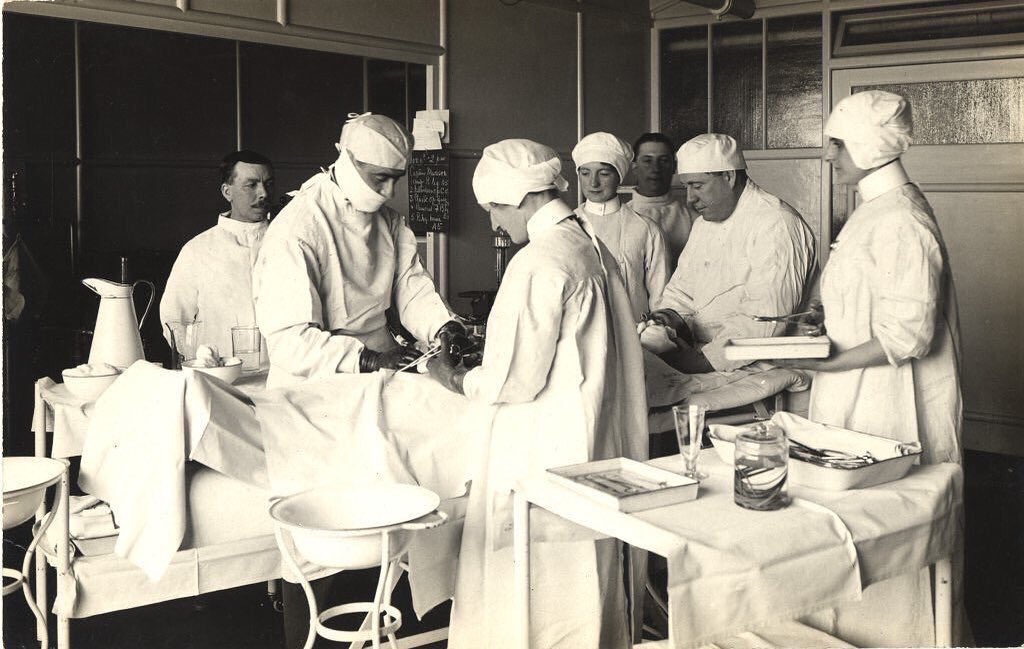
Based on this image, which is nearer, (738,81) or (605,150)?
(605,150)

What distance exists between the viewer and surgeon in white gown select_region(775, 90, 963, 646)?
103 inches

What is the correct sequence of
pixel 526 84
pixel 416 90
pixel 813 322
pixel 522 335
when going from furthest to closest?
pixel 416 90 < pixel 526 84 < pixel 813 322 < pixel 522 335

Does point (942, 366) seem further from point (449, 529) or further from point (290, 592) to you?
point (290, 592)

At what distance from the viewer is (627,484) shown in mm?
2020

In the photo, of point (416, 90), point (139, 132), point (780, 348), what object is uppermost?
point (416, 90)

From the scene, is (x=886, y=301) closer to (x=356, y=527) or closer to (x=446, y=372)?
(x=446, y=372)

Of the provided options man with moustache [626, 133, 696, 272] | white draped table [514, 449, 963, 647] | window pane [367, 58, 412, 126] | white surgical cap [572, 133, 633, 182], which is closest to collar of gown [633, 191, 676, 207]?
man with moustache [626, 133, 696, 272]

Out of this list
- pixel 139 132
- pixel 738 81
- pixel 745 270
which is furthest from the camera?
pixel 139 132

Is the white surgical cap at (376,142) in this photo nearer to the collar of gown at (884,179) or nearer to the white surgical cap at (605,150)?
the collar of gown at (884,179)

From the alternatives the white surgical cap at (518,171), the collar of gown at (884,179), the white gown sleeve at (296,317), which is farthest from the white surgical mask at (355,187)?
the collar of gown at (884,179)

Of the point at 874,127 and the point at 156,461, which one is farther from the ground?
the point at 874,127

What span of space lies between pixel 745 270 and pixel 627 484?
201 centimetres

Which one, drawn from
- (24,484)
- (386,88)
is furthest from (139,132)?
(24,484)

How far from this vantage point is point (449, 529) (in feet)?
8.91
